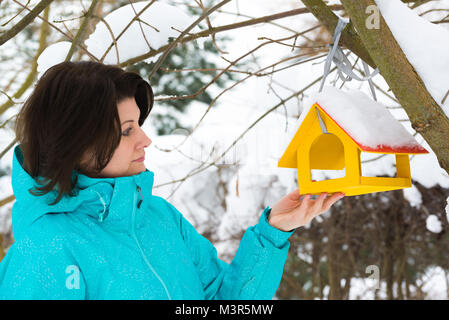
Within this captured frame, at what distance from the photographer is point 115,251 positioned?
→ 3.93 feet

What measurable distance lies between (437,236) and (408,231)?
0.21 meters

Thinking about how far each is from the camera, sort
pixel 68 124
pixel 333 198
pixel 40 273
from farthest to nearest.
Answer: pixel 333 198
pixel 68 124
pixel 40 273

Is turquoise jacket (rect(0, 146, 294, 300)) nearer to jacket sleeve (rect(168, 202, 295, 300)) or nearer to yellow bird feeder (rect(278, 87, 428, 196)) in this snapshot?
jacket sleeve (rect(168, 202, 295, 300))

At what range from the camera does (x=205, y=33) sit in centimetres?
169

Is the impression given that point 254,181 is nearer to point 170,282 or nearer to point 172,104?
point 170,282

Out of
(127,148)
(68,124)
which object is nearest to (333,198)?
(127,148)

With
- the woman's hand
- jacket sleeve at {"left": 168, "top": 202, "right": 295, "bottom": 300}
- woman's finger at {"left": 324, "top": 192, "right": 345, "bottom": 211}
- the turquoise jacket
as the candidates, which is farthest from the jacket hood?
woman's finger at {"left": 324, "top": 192, "right": 345, "bottom": 211}

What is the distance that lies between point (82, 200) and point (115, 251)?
15 cm

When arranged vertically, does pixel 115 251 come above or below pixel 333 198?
below

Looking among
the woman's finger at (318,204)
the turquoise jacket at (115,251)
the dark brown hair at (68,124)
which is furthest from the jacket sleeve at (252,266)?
the dark brown hair at (68,124)

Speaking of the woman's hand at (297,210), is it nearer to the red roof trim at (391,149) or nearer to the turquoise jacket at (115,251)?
the turquoise jacket at (115,251)

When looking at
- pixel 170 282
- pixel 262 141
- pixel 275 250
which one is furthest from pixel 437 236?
pixel 170 282

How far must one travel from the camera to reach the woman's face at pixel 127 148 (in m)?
1.24

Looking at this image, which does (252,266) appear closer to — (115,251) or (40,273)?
(115,251)
